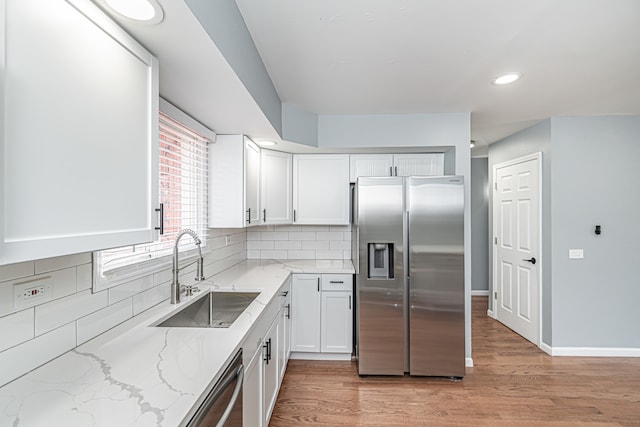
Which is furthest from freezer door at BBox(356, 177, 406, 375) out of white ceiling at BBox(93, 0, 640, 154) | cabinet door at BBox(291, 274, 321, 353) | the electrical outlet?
the electrical outlet

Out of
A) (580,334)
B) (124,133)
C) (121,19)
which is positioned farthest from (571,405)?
(121,19)

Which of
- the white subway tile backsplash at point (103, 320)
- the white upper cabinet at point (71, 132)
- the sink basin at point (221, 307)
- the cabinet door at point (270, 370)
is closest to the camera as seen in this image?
the white upper cabinet at point (71, 132)

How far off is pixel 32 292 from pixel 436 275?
255 centimetres

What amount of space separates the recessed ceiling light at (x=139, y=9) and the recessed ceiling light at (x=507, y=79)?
2190mm

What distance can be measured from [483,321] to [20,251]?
4.71 meters

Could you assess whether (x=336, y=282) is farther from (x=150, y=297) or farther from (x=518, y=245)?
(x=518, y=245)

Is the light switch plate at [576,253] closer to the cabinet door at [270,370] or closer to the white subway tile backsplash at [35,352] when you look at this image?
the cabinet door at [270,370]

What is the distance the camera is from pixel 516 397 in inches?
96.6

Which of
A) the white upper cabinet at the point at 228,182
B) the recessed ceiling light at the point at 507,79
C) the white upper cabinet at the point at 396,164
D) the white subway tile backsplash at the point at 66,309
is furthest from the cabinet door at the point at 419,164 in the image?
the white subway tile backsplash at the point at 66,309

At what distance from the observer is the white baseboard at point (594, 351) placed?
3086mm

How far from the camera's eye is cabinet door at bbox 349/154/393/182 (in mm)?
3305

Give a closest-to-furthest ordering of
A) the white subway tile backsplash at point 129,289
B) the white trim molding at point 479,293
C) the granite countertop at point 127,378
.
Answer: the granite countertop at point 127,378 → the white subway tile backsplash at point 129,289 → the white trim molding at point 479,293

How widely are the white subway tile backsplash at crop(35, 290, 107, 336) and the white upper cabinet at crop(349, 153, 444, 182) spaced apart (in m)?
2.49

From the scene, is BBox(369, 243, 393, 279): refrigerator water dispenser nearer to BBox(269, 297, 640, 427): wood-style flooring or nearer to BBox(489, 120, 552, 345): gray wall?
BBox(269, 297, 640, 427): wood-style flooring
